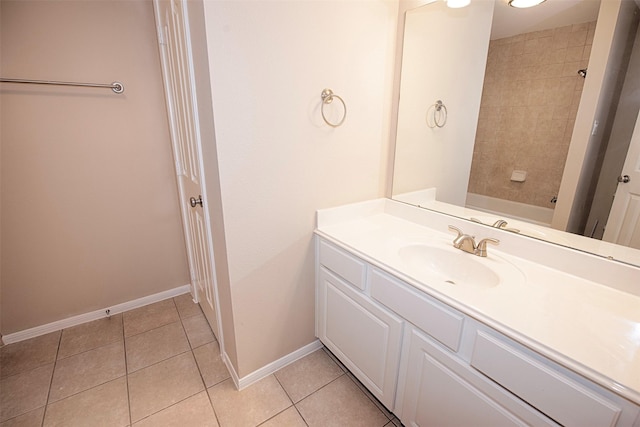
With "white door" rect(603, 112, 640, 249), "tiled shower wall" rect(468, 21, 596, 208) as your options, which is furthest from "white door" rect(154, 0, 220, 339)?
"white door" rect(603, 112, 640, 249)

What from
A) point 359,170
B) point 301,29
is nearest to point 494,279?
point 359,170

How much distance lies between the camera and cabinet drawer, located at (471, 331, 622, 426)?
0.65 metres

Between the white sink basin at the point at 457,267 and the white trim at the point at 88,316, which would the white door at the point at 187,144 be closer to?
the white trim at the point at 88,316

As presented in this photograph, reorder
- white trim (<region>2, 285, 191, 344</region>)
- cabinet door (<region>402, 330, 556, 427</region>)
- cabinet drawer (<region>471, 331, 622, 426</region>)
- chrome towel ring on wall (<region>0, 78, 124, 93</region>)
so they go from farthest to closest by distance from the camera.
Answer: white trim (<region>2, 285, 191, 344</region>) → chrome towel ring on wall (<region>0, 78, 124, 93</region>) → cabinet door (<region>402, 330, 556, 427</region>) → cabinet drawer (<region>471, 331, 622, 426</region>)

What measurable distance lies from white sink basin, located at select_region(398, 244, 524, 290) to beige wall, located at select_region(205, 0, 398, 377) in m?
0.50

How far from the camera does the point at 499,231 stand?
4.17 ft

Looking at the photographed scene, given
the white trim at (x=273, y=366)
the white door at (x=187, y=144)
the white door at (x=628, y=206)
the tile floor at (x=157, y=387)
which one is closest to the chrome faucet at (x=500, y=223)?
the white door at (x=628, y=206)

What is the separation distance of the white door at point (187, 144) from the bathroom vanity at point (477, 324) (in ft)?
2.16

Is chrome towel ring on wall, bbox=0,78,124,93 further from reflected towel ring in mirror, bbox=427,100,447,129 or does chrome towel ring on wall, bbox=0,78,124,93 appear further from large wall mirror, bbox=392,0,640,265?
reflected towel ring in mirror, bbox=427,100,447,129

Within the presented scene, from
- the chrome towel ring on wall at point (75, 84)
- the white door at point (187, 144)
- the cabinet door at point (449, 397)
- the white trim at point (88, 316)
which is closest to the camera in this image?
the cabinet door at point (449, 397)

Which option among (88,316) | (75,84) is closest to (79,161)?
(75,84)

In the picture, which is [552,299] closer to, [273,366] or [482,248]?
[482,248]

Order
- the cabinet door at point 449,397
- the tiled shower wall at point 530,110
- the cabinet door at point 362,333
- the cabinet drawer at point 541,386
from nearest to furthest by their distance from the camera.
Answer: the cabinet drawer at point 541,386 < the cabinet door at point 449,397 < the tiled shower wall at point 530,110 < the cabinet door at point 362,333

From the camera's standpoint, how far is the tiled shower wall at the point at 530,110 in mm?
1073
